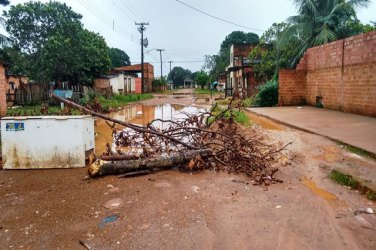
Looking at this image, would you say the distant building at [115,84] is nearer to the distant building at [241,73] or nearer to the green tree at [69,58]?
the green tree at [69,58]

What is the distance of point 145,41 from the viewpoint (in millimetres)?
39406

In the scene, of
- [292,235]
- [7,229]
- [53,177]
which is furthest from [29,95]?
[292,235]

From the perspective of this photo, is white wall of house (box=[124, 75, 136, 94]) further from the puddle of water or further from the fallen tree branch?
the puddle of water

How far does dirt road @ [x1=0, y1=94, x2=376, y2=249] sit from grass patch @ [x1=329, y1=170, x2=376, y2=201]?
12 centimetres

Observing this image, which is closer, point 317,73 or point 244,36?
point 317,73

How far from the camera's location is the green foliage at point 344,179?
14.7 ft

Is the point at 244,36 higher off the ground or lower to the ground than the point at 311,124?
higher

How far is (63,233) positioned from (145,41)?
38.4 meters

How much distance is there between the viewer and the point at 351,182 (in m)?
4.53

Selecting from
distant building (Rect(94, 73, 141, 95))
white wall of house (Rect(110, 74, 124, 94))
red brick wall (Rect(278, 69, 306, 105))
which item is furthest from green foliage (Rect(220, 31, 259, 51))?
red brick wall (Rect(278, 69, 306, 105))

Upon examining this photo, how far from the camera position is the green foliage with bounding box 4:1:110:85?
2023 cm

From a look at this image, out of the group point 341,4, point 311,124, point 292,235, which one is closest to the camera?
point 292,235

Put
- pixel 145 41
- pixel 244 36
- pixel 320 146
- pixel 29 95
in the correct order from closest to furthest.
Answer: pixel 320 146
pixel 29 95
pixel 145 41
pixel 244 36

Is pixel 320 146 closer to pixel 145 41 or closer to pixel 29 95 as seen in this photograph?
pixel 29 95
